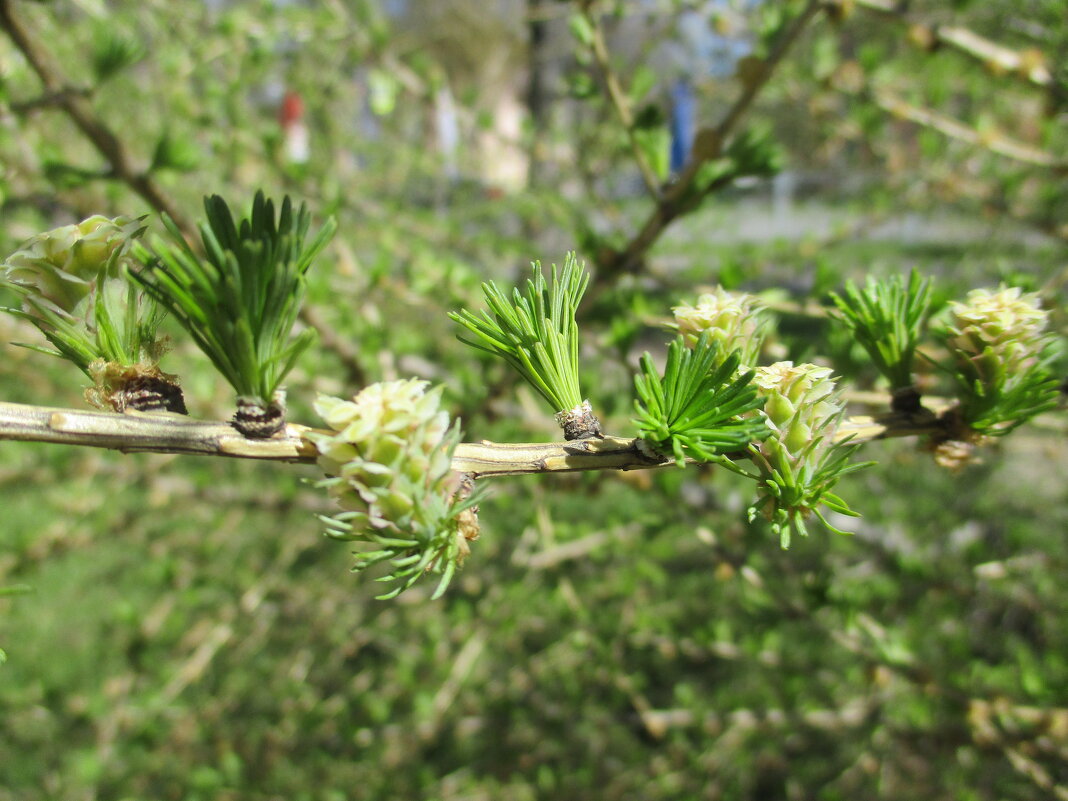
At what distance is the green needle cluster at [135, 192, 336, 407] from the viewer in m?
0.29

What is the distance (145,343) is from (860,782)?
1.45 m

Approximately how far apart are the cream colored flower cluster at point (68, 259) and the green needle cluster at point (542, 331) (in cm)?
18

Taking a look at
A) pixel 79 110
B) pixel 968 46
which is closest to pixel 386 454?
pixel 79 110

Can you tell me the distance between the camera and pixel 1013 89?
1279 mm

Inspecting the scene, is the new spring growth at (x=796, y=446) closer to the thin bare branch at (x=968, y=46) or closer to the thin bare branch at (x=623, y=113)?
the thin bare branch at (x=623, y=113)

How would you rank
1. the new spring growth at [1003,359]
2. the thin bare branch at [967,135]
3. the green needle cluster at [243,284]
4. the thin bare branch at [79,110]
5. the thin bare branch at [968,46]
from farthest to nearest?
the thin bare branch at [967,135], the thin bare branch at [968,46], the thin bare branch at [79,110], the new spring growth at [1003,359], the green needle cluster at [243,284]

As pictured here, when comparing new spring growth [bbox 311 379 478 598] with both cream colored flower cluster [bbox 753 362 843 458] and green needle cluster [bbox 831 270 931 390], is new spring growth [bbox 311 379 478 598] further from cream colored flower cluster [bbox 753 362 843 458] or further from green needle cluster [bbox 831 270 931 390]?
green needle cluster [bbox 831 270 931 390]

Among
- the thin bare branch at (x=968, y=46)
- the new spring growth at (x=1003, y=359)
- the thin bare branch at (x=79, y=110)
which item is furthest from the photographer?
the thin bare branch at (x=968, y=46)

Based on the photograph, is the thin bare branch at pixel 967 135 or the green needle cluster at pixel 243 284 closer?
the green needle cluster at pixel 243 284

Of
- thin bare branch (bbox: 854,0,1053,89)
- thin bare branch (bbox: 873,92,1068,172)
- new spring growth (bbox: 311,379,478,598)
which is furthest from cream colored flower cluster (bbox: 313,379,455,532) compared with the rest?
thin bare branch (bbox: 873,92,1068,172)

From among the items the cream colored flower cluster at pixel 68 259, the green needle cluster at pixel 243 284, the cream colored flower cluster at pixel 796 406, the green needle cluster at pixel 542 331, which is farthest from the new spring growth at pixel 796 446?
the cream colored flower cluster at pixel 68 259

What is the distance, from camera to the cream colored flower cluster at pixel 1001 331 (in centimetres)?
39

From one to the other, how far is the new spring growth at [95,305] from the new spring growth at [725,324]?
29cm

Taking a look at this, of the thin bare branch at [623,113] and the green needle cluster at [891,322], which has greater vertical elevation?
the thin bare branch at [623,113]
